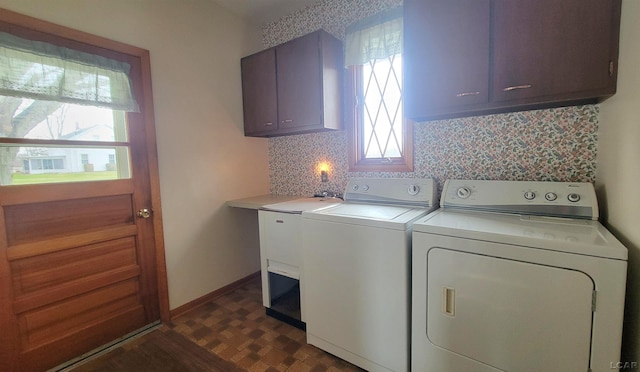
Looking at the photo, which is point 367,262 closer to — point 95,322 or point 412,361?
point 412,361

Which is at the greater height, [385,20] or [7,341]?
[385,20]

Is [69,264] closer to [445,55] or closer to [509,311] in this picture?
[509,311]

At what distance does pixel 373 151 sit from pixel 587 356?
66.4 inches

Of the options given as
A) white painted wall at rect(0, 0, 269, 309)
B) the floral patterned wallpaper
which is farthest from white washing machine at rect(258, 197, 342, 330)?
white painted wall at rect(0, 0, 269, 309)

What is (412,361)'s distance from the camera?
1409mm

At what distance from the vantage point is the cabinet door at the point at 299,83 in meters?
2.16

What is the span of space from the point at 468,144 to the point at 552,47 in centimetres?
67

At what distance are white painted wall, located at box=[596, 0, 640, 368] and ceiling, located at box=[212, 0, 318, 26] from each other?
212 centimetres

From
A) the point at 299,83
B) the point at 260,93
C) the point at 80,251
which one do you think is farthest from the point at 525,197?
the point at 80,251

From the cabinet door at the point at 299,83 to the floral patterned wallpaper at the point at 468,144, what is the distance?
1.04 ft

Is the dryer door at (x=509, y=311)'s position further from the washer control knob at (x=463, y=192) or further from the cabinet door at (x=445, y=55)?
the cabinet door at (x=445, y=55)

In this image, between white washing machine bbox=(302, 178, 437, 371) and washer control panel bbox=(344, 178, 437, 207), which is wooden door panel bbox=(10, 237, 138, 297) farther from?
washer control panel bbox=(344, 178, 437, 207)

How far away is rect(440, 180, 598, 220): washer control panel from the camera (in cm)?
137

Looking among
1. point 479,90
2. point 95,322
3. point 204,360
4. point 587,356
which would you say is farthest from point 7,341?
point 479,90
